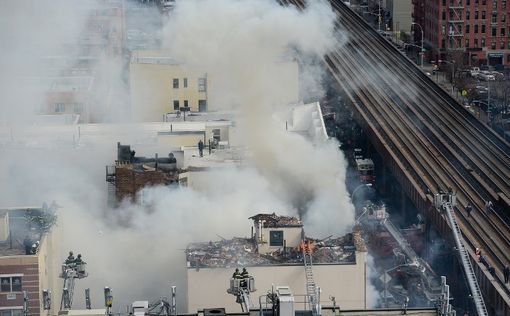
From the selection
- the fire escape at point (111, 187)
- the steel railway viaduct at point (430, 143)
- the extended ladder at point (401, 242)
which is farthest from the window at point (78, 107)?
the extended ladder at point (401, 242)

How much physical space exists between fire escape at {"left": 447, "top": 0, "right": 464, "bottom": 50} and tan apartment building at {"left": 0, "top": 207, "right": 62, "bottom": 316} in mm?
47204

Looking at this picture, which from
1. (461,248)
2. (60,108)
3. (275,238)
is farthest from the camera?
(60,108)

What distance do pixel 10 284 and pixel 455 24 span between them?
51438 mm

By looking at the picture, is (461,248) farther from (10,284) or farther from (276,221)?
(10,284)

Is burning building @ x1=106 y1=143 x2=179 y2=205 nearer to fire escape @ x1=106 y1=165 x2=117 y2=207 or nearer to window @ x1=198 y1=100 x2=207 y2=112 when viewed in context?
fire escape @ x1=106 y1=165 x2=117 y2=207

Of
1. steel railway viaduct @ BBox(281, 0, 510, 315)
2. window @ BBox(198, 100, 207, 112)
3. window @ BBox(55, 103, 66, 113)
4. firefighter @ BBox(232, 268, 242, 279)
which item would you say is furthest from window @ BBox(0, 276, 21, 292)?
window @ BBox(198, 100, 207, 112)

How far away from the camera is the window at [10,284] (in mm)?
24016

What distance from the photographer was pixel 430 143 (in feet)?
163

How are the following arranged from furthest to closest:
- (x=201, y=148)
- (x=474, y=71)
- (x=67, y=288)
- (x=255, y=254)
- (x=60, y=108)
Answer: (x=474, y=71)
(x=60, y=108)
(x=201, y=148)
(x=255, y=254)
(x=67, y=288)

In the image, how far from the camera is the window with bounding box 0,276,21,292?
78.8 ft

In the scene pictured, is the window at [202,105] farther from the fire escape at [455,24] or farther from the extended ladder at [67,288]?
the fire escape at [455,24]

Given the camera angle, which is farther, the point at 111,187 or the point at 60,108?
the point at 60,108

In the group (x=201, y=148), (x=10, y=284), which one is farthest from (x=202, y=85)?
(x=10, y=284)

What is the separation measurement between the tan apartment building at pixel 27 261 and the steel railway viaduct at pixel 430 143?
1025 cm
